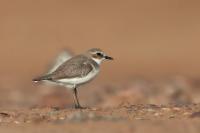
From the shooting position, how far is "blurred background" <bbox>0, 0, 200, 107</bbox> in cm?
2536

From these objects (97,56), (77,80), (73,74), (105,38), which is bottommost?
(77,80)

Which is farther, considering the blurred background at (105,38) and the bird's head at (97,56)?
the blurred background at (105,38)

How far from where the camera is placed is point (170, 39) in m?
34.3

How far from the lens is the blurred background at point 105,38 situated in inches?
998

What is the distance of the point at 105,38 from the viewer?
35.1m

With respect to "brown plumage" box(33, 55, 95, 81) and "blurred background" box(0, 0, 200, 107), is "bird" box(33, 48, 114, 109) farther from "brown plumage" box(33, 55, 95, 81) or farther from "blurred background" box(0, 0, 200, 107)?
"blurred background" box(0, 0, 200, 107)

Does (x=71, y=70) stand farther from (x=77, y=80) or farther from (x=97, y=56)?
(x=97, y=56)

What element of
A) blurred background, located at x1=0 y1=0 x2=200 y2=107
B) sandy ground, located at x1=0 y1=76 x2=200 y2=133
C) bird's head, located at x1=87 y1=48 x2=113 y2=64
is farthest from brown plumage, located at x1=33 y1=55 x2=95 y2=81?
blurred background, located at x1=0 y1=0 x2=200 y2=107

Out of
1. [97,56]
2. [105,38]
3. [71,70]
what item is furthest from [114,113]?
[105,38]

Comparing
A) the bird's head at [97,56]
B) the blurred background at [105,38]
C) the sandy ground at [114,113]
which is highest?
the blurred background at [105,38]

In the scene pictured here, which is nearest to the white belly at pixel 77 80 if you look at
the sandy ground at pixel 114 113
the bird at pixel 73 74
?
the bird at pixel 73 74

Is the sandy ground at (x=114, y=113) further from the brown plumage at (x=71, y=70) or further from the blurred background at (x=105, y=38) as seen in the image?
the blurred background at (x=105, y=38)

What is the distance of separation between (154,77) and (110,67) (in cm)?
359

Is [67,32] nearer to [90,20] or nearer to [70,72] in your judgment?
[90,20]
